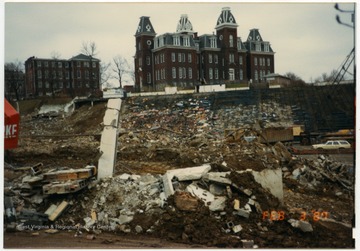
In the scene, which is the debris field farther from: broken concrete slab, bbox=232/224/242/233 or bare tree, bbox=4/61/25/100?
bare tree, bbox=4/61/25/100

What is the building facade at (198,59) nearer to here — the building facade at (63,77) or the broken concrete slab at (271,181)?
the building facade at (63,77)

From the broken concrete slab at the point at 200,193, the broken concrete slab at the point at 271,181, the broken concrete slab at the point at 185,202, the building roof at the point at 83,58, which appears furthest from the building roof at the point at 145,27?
the broken concrete slab at the point at 271,181

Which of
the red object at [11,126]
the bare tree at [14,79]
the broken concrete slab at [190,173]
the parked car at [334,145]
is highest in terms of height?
the bare tree at [14,79]

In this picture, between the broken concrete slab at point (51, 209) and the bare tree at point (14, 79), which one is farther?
the bare tree at point (14, 79)

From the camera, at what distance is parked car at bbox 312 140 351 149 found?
9.30 metres

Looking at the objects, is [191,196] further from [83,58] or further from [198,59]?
[198,59]

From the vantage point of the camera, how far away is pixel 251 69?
50.2 ft

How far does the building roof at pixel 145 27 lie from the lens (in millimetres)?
9156

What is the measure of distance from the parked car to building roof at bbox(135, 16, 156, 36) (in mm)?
4874

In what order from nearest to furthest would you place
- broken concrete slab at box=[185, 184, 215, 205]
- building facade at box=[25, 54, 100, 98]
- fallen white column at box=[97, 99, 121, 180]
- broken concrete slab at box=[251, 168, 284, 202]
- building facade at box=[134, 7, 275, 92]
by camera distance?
broken concrete slab at box=[185, 184, 215, 205]
broken concrete slab at box=[251, 168, 284, 202]
fallen white column at box=[97, 99, 121, 180]
building facade at box=[25, 54, 100, 98]
building facade at box=[134, 7, 275, 92]

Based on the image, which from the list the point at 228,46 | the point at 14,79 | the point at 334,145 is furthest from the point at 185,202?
the point at 228,46

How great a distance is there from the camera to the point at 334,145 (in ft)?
32.8

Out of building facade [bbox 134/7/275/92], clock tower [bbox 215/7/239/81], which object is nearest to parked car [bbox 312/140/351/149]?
building facade [bbox 134/7/275/92]

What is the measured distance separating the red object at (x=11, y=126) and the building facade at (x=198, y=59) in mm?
3446
